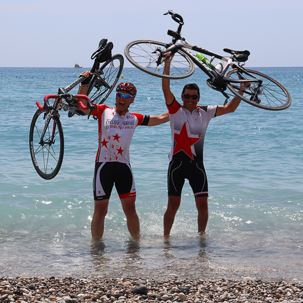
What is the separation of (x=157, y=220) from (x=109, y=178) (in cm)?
267

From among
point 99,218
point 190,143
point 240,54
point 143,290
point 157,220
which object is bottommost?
point 157,220

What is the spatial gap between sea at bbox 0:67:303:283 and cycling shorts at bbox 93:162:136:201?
83cm

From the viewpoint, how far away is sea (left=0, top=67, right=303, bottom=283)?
5.32 meters

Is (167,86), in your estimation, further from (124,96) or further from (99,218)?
(99,218)

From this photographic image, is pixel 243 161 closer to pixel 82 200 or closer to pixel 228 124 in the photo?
pixel 82 200

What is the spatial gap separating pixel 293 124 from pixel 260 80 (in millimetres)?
17255

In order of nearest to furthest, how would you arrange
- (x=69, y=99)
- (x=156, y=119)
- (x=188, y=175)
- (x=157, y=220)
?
(x=69, y=99) < (x=156, y=119) < (x=188, y=175) < (x=157, y=220)

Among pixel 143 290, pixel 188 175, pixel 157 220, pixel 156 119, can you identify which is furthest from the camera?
pixel 157 220

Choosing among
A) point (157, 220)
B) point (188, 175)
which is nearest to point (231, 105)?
point (188, 175)

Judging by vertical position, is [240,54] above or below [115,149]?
above

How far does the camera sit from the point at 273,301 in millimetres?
4172

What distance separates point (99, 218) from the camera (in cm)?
592

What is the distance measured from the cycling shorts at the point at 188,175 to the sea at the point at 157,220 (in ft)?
2.74

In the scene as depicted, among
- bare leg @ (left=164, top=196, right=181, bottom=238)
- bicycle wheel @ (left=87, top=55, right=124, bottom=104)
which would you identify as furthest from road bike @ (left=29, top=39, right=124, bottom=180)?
bare leg @ (left=164, top=196, right=181, bottom=238)
